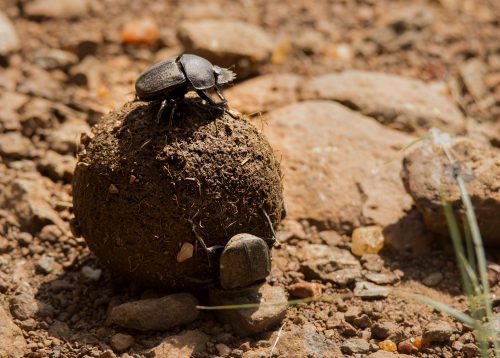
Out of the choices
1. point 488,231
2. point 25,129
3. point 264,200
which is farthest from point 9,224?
point 488,231

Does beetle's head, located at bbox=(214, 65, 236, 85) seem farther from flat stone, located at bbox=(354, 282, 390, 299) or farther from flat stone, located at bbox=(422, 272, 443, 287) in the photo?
flat stone, located at bbox=(422, 272, 443, 287)

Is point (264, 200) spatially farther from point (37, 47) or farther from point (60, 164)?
point (37, 47)

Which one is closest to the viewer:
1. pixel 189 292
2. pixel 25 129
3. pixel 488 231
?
pixel 189 292

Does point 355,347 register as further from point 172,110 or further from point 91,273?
point 91,273

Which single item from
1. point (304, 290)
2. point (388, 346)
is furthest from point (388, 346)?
point (304, 290)

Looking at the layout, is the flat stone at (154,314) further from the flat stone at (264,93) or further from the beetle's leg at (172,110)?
the flat stone at (264,93)
